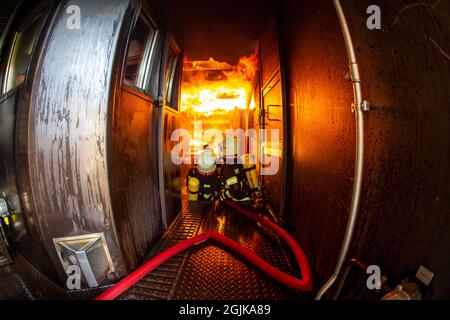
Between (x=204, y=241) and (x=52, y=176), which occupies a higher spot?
(x=52, y=176)

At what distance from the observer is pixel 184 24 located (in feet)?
15.6

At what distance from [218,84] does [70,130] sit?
7.67 metres

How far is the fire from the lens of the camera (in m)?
7.50

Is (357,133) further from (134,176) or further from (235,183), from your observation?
(235,183)

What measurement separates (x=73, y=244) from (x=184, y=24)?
5.40 meters

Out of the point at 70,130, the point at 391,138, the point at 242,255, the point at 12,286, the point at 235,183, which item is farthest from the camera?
the point at 235,183

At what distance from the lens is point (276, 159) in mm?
4523

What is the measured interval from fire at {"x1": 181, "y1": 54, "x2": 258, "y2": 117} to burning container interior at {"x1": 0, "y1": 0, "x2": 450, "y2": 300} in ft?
9.87

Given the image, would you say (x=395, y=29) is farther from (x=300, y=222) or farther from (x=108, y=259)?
(x=108, y=259)

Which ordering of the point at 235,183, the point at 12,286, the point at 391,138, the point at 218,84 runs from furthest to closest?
the point at 218,84 < the point at 235,183 < the point at 12,286 < the point at 391,138

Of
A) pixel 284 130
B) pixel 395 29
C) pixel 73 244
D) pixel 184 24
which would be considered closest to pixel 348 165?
pixel 395 29

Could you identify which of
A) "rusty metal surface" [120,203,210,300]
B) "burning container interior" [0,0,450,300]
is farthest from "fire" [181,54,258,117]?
"rusty metal surface" [120,203,210,300]
